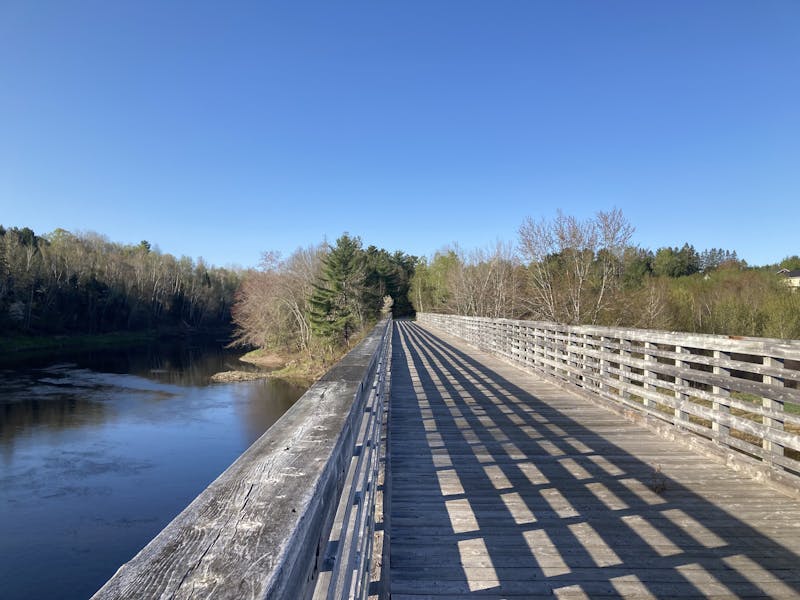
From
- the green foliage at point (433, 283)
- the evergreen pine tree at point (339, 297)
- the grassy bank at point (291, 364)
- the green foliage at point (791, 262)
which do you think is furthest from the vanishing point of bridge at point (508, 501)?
the green foliage at point (791, 262)

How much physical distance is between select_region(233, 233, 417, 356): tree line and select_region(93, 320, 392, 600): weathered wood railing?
34147mm

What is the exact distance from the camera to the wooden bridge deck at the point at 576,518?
266 centimetres

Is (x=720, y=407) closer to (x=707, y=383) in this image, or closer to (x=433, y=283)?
(x=707, y=383)

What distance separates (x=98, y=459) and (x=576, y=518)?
18.2 metres

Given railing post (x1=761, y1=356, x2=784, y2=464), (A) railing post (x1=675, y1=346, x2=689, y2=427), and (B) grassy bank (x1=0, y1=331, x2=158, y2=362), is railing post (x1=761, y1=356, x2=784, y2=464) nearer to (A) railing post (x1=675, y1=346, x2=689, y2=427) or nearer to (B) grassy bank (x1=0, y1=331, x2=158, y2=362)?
(A) railing post (x1=675, y1=346, x2=689, y2=427)

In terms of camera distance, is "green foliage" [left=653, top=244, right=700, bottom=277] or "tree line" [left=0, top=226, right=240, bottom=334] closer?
"tree line" [left=0, top=226, right=240, bottom=334]

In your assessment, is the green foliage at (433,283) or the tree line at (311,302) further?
the green foliage at (433,283)

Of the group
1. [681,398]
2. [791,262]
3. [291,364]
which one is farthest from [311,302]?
[791,262]

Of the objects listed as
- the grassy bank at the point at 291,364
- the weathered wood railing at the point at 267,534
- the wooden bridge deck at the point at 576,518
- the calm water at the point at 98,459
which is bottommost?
the calm water at the point at 98,459

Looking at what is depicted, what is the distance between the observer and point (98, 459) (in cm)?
1678

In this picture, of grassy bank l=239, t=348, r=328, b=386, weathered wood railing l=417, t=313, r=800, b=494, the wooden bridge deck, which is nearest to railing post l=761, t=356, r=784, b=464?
weathered wood railing l=417, t=313, r=800, b=494

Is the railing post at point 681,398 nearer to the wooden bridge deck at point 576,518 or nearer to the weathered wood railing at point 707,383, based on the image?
the weathered wood railing at point 707,383

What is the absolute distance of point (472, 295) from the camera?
41.8 m

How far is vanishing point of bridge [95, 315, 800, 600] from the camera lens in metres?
0.88
